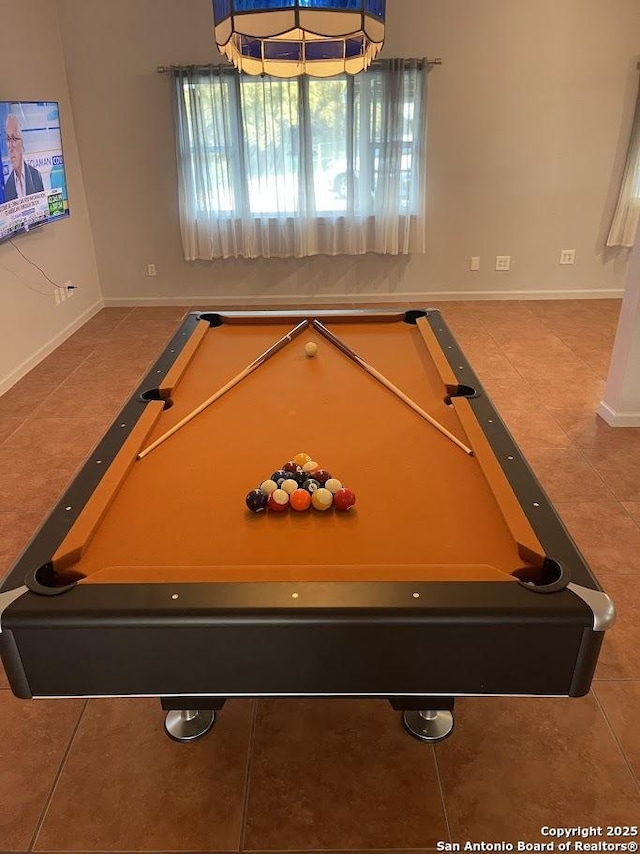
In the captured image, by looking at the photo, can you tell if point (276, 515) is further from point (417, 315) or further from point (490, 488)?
point (417, 315)

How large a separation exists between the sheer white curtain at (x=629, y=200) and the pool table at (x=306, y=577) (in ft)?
14.2

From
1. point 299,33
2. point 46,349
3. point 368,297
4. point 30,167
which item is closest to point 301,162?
point 368,297

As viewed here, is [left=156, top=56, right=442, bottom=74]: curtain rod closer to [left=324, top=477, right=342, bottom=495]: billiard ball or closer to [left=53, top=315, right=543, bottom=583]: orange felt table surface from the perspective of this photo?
[left=53, top=315, right=543, bottom=583]: orange felt table surface

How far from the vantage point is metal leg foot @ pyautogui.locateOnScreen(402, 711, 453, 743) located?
5.89 ft

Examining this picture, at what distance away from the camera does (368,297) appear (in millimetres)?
5812

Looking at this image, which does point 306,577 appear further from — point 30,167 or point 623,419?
point 30,167

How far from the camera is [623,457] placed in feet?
10.6

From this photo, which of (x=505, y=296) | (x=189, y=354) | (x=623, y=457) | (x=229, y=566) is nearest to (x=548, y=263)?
(x=505, y=296)

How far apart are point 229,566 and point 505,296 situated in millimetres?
5109

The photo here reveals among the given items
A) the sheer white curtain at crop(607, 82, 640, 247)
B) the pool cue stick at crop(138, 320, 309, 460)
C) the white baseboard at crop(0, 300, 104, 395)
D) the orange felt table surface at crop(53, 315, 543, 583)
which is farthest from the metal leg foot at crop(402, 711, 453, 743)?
the sheer white curtain at crop(607, 82, 640, 247)

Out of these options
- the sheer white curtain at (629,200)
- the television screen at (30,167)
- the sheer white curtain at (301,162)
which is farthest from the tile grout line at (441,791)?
the sheer white curtain at (629,200)

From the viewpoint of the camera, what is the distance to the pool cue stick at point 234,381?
1881 millimetres

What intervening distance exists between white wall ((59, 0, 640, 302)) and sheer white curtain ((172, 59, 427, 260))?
0.21 m

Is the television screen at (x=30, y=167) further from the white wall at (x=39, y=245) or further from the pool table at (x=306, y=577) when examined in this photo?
the pool table at (x=306, y=577)
